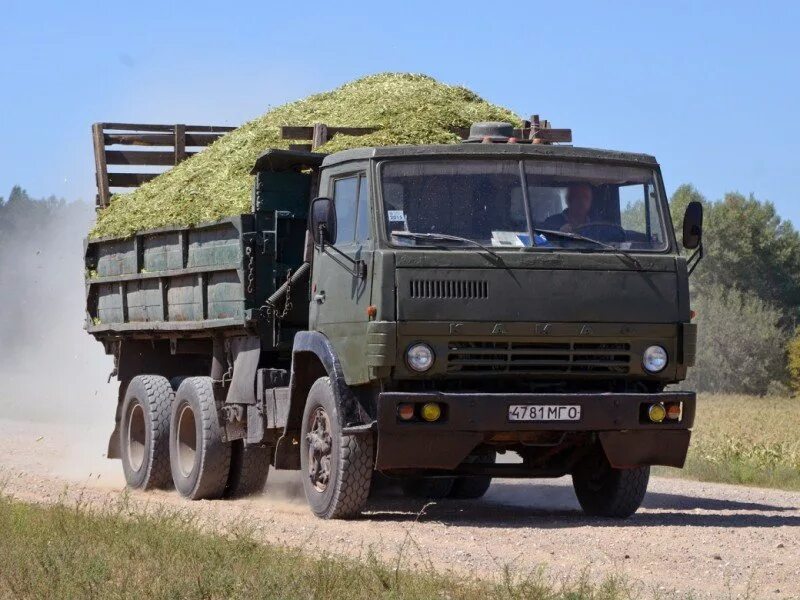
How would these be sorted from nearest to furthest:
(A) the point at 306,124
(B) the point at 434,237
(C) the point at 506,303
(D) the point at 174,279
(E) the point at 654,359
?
1. (C) the point at 506,303
2. (B) the point at 434,237
3. (E) the point at 654,359
4. (A) the point at 306,124
5. (D) the point at 174,279

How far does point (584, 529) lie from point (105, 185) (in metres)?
7.76

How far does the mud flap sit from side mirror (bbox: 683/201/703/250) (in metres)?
1.39

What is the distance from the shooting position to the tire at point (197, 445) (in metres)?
13.6

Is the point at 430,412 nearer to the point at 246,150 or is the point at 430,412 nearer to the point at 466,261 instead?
the point at 466,261

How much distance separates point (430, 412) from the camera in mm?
10586

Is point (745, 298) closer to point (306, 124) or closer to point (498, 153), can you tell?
point (306, 124)

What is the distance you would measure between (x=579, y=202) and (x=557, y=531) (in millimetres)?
2384

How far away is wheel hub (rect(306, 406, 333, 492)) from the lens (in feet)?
37.1

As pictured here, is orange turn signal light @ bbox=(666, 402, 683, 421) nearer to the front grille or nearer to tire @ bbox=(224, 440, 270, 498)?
the front grille

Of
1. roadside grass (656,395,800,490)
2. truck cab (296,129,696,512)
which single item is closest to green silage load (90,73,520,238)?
truck cab (296,129,696,512)

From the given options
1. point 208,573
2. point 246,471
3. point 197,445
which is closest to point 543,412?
point 208,573

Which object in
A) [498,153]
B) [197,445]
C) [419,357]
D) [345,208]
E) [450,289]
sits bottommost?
[197,445]

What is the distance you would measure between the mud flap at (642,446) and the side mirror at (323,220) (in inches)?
95.7

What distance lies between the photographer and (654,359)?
10930 millimetres
